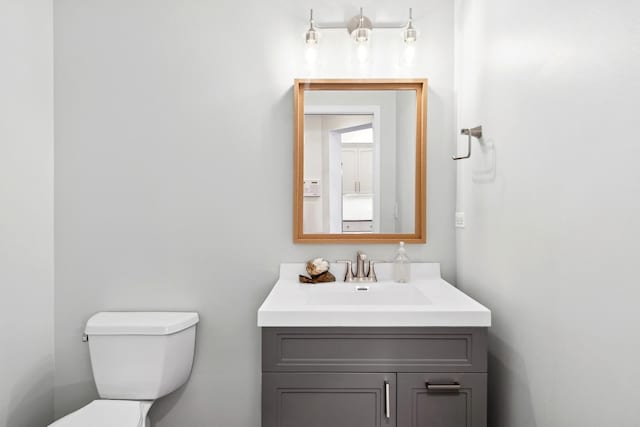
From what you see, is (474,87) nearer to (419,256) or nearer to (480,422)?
(419,256)

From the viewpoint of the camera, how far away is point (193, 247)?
1.87 meters

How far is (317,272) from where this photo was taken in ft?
5.87

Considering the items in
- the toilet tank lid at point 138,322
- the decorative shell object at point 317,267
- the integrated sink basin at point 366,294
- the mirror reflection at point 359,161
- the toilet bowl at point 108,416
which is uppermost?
the mirror reflection at point 359,161

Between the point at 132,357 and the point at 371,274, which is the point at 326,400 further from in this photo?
the point at 132,357

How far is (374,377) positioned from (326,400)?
176 mm

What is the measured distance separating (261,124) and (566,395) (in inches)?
61.3

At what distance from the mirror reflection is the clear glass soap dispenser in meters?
0.12

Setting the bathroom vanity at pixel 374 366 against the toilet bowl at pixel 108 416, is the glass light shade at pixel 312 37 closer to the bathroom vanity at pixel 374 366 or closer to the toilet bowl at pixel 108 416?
the bathroom vanity at pixel 374 366

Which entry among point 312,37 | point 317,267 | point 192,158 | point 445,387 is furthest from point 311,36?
point 445,387

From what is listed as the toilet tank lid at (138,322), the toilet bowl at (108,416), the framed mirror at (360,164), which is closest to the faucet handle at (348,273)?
the framed mirror at (360,164)

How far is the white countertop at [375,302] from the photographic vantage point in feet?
4.22

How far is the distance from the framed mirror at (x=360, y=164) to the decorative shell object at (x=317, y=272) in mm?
116

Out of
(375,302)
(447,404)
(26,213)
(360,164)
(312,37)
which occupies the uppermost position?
(312,37)

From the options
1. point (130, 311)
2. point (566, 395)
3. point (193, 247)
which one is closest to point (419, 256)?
point (566, 395)
